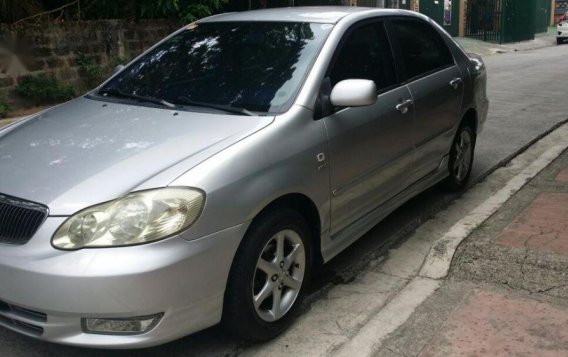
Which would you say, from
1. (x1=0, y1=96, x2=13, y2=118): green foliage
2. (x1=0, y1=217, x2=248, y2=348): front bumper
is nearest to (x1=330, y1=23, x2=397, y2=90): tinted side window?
(x1=0, y1=217, x2=248, y2=348): front bumper

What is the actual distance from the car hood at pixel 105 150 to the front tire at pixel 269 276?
0.48 m

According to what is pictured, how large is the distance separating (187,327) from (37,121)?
172 cm

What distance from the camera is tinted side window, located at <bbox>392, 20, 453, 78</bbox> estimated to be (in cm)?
457

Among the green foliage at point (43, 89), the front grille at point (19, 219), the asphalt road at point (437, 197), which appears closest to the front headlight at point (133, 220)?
the front grille at point (19, 219)

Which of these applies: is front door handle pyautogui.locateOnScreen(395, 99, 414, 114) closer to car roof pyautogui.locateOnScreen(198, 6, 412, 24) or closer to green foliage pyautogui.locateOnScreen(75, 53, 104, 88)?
car roof pyautogui.locateOnScreen(198, 6, 412, 24)

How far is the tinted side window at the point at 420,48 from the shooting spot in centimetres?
457

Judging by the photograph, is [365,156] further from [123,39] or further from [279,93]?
[123,39]

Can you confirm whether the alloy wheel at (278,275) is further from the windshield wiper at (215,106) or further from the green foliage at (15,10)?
the green foliage at (15,10)

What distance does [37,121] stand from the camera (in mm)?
3693

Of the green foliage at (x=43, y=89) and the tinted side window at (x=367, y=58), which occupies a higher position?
the tinted side window at (x=367, y=58)

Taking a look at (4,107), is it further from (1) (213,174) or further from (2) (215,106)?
(1) (213,174)

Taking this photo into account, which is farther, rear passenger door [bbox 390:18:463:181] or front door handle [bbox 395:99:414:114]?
rear passenger door [bbox 390:18:463:181]

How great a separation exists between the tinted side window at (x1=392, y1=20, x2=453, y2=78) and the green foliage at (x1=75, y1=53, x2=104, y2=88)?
655cm

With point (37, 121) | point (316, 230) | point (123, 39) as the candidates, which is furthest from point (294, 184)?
point (123, 39)
